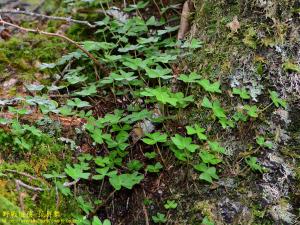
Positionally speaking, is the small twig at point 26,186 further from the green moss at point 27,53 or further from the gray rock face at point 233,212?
the green moss at point 27,53

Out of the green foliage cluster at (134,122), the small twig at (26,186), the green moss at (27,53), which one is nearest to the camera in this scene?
the small twig at (26,186)

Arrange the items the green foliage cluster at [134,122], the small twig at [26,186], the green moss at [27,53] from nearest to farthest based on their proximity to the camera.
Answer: the small twig at [26,186] < the green foliage cluster at [134,122] < the green moss at [27,53]

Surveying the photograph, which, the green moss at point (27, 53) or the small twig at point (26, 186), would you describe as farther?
the green moss at point (27, 53)

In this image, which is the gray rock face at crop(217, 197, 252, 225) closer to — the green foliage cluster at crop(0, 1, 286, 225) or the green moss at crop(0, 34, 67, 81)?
the green foliage cluster at crop(0, 1, 286, 225)

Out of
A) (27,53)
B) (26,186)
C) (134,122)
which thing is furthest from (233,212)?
(27,53)

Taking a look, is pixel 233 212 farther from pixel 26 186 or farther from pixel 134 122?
pixel 26 186

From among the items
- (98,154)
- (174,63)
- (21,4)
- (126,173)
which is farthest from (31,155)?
(21,4)

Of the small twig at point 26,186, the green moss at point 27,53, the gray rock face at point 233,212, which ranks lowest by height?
the gray rock face at point 233,212

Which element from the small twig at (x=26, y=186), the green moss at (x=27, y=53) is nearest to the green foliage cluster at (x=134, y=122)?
the small twig at (x=26, y=186)

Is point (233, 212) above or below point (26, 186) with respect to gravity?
below

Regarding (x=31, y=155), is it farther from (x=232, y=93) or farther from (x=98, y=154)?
(x=232, y=93)

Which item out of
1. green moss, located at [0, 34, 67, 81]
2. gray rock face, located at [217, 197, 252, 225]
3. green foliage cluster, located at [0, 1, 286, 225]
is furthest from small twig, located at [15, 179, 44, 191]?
green moss, located at [0, 34, 67, 81]
